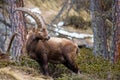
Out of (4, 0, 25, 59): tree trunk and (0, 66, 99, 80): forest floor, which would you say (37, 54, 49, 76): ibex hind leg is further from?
(4, 0, 25, 59): tree trunk

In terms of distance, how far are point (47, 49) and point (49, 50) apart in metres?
0.06

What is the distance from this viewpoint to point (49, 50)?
8719 mm

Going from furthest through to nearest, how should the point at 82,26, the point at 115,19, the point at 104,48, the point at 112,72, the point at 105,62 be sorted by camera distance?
the point at 82,26, the point at 104,48, the point at 115,19, the point at 105,62, the point at 112,72

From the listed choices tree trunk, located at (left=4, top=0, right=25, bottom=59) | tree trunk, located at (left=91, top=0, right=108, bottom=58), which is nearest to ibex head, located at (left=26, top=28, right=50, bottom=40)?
tree trunk, located at (left=4, top=0, right=25, bottom=59)

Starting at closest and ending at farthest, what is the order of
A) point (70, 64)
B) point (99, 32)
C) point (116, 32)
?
1. point (70, 64)
2. point (116, 32)
3. point (99, 32)

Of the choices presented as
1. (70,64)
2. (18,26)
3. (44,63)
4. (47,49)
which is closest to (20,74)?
(44,63)

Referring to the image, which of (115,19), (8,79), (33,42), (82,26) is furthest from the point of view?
(82,26)

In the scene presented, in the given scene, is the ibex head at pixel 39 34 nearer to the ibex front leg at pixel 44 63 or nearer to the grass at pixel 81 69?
the ibex front leg at pixel 44 63

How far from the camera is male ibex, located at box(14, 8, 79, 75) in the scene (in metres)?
8.58

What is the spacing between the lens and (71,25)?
31.9 metres

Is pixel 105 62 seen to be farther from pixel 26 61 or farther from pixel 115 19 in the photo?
pixel 26 61

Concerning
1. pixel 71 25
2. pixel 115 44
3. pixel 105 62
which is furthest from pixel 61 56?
pixel 71 25

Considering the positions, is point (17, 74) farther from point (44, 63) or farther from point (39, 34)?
point (39, 34)

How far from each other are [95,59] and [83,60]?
40 centimetres
